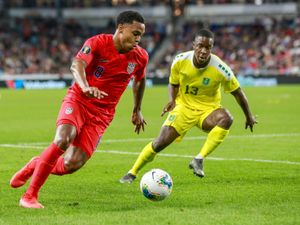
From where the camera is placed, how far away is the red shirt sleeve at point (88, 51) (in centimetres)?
928

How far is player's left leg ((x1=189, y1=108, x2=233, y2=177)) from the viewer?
Answer: 11523 mm

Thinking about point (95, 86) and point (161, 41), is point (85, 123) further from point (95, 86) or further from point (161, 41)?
point (161, 41)

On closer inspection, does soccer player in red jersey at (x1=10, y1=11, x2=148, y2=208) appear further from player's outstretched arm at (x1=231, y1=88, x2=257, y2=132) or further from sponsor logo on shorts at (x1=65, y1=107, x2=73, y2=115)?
player's outstretched arm at (x1=231, y1=88, x2=257, y2=132)

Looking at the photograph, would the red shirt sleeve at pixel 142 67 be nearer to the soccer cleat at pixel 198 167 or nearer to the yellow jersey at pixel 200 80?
the yellow jersey at pixel 200 80

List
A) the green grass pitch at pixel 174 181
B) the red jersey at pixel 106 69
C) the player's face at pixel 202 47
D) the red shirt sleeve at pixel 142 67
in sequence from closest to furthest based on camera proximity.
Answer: the green grass pitch at pixel 174 181, the red jersey at pixel 106 69, the red shirt sleeve at pixel 142 67, the player's face at pixel 202 47

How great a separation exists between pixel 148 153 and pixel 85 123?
1.83 m

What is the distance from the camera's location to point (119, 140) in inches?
710

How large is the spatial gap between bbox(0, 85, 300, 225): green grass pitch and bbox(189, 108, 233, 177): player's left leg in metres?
0.24

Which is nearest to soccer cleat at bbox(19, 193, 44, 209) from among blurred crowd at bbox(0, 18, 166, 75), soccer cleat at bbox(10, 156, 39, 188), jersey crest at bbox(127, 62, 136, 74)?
soccer cleat at bbox(10, 156, 39, 188)

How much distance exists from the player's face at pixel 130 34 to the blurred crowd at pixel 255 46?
37.6m

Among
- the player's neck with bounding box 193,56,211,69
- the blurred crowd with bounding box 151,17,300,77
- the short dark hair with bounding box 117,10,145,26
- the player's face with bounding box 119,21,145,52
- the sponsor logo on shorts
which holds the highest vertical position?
the short dark hair with bounding box 117,10,145,26

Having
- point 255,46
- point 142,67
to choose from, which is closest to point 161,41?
point 255,46

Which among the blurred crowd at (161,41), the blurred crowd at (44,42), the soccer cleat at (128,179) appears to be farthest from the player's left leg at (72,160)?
the blurred crowd at (44,42)

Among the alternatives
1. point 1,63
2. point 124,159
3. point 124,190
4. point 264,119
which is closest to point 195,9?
point 1,63
